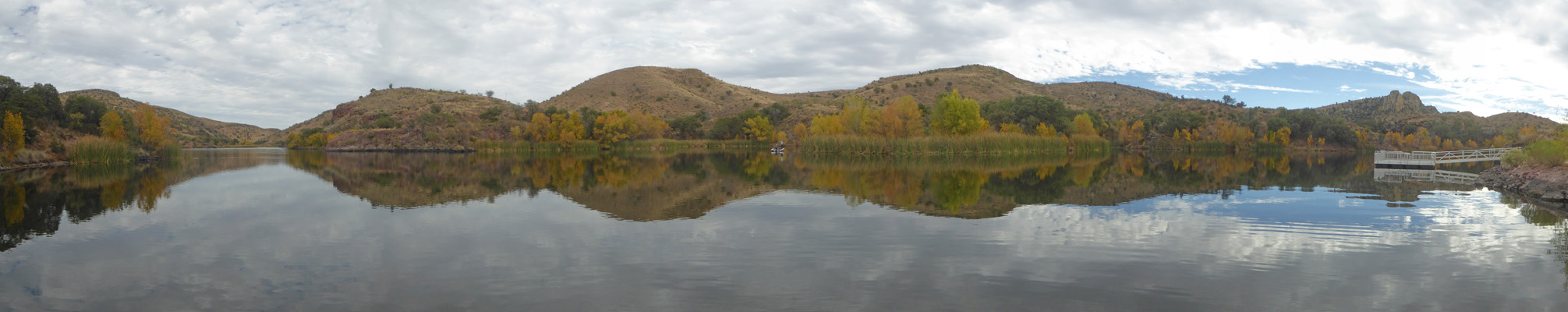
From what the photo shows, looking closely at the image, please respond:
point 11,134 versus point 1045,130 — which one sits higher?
point 1045,130

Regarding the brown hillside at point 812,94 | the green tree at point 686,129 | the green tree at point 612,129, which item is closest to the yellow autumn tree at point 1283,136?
the brown hillside at point 812,94

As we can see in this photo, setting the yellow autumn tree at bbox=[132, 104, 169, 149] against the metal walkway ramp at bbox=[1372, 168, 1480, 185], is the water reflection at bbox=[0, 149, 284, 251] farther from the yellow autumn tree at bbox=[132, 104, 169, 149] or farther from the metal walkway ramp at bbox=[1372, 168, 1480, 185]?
the metal walkway ramp at bbox=[1372, 168, 1480, 185]

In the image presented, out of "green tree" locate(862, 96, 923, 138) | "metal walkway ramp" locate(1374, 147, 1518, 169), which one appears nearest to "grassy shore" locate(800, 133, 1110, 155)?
"green tree" locate(862, 96, 923, 138)

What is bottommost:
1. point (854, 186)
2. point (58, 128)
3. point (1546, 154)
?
point (854, 186)

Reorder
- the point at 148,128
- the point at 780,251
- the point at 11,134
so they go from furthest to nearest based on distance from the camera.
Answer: the point at 148,128
the point at 11,134
the point at 780,251

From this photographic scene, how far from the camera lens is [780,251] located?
788cm

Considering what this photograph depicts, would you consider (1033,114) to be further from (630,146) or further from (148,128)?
(148,128)

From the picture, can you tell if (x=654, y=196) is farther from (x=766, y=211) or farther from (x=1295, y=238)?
(x=1295, y=238)

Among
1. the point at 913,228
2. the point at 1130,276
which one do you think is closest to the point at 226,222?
the point at 913,228

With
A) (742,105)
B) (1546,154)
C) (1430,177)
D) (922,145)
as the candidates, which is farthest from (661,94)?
(1546,154)

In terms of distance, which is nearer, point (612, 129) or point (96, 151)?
point (96, 151)

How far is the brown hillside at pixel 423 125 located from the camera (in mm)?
71000

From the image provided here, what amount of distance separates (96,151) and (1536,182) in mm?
53895

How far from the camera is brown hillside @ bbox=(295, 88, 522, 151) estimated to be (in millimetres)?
71000
